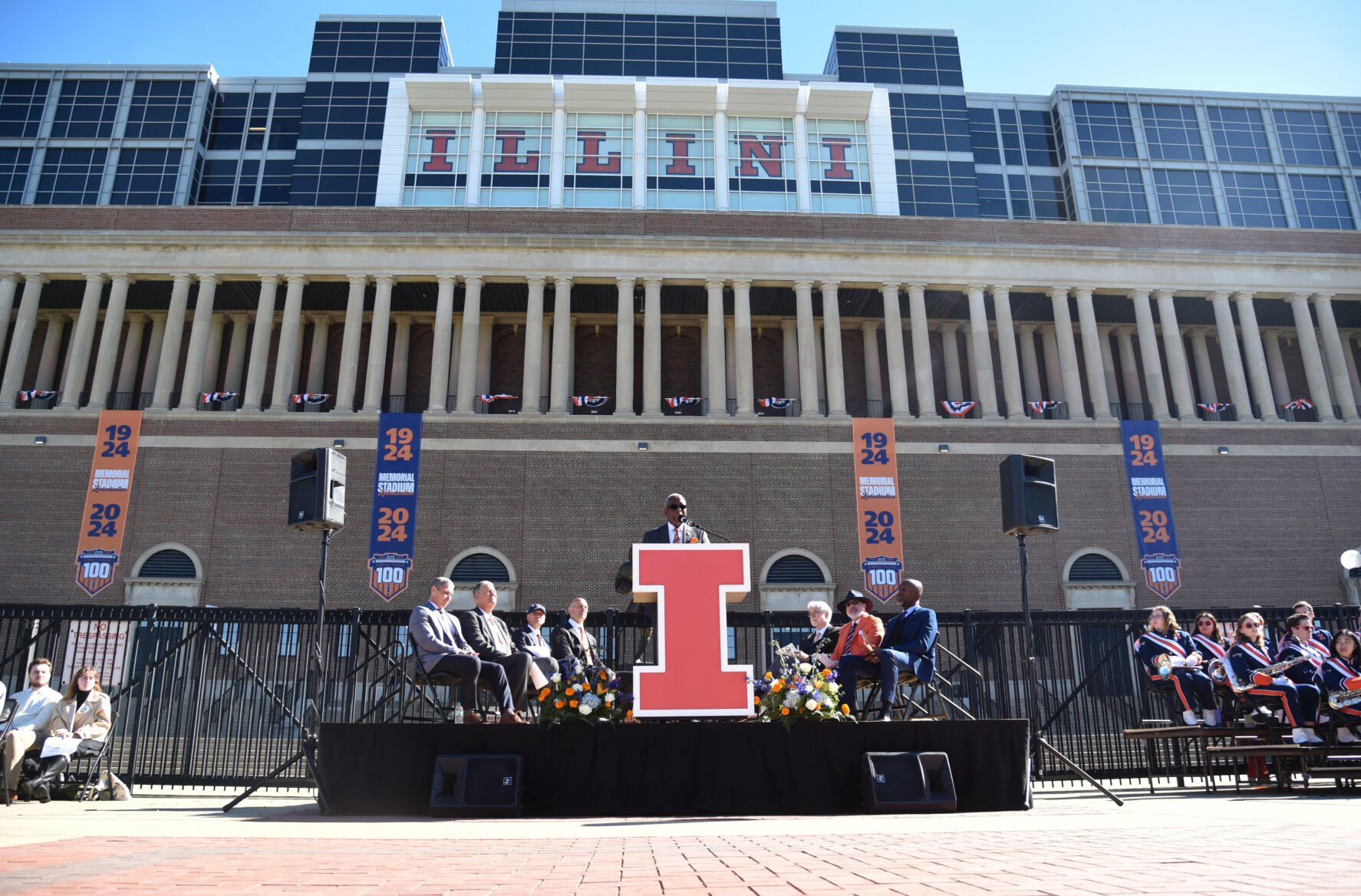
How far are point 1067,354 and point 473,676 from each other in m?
27.6

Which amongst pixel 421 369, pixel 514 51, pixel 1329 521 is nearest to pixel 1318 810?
pixel 1329 521

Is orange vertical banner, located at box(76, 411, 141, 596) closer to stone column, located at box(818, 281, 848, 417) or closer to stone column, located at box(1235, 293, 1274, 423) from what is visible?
stone column, located at box(818, 281, 848, 417)

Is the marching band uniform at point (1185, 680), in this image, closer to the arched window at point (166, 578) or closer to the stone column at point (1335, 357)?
the arched window at point (166, 578)

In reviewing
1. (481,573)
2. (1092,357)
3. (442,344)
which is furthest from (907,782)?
(1092,357)

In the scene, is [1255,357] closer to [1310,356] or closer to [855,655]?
[1310,356]

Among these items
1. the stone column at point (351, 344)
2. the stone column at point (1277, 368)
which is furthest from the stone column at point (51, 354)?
the stone column at point (1277, 368)

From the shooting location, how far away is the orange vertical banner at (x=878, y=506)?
92.3ft

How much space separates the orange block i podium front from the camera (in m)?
7.79

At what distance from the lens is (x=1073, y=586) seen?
2866 cm

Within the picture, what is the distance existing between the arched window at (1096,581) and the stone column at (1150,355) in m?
5.47

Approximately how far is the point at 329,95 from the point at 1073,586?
123 feet

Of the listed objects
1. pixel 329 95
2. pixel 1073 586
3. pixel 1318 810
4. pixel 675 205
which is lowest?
pixel 1318 810

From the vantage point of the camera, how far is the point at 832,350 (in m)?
31.4

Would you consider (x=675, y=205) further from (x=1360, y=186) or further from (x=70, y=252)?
(x=1360, y=186)
